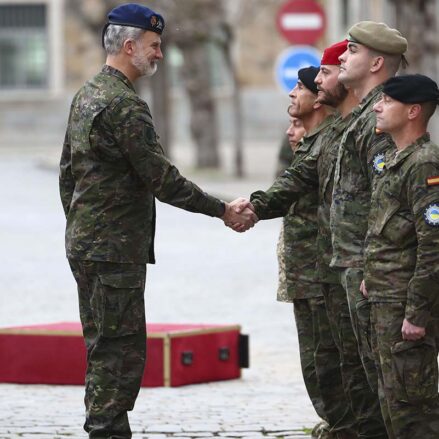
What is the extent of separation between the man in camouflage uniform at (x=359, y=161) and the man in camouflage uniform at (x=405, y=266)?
0.30m

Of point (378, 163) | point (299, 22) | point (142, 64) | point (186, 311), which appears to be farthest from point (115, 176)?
point (299, 22)

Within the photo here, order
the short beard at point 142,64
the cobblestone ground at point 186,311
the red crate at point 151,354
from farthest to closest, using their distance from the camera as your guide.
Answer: the red crate at point 151,354, the cobblestone ground at point 186,311, the short beard at point 142,64

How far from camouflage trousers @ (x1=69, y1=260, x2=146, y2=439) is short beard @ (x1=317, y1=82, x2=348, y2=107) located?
1170 millimetres

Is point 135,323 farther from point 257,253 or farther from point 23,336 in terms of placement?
point 257,253

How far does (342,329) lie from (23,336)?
3534mm

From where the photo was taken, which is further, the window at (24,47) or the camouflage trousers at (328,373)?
the window at (24,47)

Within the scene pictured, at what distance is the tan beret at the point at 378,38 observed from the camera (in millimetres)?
7266

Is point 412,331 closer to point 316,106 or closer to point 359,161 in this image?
point 359,161

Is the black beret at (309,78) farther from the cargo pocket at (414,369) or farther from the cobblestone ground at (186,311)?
the cargo pocket at (414,369)

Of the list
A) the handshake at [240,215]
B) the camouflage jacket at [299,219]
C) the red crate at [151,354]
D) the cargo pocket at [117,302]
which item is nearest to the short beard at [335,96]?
the camouflage jacket at [299,219]

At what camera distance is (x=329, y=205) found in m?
7.78

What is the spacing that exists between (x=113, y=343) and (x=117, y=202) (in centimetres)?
66

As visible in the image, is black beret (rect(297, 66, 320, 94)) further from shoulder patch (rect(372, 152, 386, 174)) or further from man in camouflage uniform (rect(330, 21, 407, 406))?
shoulder patch (rect(372, 152, 386, 174))

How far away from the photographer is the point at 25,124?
59.7m
